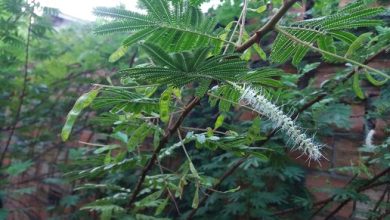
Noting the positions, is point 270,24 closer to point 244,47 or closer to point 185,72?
point 244,47

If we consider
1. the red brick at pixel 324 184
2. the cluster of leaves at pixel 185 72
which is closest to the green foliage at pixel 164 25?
the cluster of leaves at pixel 185 72

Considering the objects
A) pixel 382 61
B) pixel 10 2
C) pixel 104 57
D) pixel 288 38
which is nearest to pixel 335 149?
pixel 382 61

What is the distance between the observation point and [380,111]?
0.97 metres

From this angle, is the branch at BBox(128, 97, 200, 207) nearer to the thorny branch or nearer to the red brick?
the thorny branch

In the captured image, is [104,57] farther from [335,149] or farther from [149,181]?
[335,149]

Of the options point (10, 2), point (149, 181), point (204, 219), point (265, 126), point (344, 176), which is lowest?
point (204, 219)

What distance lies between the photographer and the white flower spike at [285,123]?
447 mm

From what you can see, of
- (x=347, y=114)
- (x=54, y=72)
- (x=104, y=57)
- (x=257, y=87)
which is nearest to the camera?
(x=257, y=87)

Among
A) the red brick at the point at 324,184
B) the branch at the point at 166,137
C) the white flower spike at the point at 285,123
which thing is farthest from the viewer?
the red brick at the point at 324,184

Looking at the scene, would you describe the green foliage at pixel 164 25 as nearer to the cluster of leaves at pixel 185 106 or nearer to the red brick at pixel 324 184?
the cluster of leaves at pixel 185 106

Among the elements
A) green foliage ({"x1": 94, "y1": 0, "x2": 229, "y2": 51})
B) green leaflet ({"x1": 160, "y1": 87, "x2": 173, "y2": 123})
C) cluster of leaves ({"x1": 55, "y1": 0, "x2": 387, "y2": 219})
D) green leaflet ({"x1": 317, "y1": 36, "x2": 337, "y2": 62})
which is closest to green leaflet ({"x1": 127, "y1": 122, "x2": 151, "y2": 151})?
cluster of leaves ({"x1": 55, "y1": 0, "x2": 387, "y2": 219})

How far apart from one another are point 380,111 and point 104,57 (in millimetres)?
1264

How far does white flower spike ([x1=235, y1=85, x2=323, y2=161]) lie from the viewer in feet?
1.47

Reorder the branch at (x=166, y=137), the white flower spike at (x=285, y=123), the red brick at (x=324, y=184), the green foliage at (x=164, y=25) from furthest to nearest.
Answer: the red brick at (x=324, y=184) < the branch at (x=166, y=137) < the green foliage at (x=164, y=25) < the white flower spike at (x=285, y=123)
